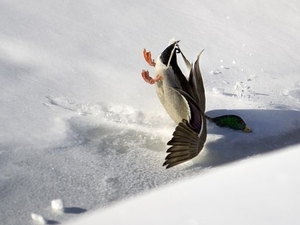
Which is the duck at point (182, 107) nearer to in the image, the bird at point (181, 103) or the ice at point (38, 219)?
the bird at point (181, 103)

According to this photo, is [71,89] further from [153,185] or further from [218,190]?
[218,190]

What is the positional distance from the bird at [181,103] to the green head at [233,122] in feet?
0.35

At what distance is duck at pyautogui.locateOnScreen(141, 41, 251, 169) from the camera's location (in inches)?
74.0

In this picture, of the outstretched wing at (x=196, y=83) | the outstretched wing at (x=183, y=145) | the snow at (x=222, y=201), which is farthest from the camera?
the outstretched wing at (x=196, y=83)

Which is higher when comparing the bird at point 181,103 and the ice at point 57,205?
the bird at point 181,103

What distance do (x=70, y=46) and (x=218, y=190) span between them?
3.40 feet

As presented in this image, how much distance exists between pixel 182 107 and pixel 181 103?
0.05 ft

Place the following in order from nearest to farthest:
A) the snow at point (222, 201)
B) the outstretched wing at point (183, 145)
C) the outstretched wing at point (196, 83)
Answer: the snow at point (222, 201)
the outstretched wing at point (183, 145)
the outstretched wing at point (196, 83)

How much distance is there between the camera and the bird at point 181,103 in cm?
188

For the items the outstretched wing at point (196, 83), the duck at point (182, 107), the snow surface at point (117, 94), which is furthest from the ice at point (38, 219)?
the outstretched wing at point (196, 83)

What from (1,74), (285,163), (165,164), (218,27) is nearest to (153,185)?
(165,164)

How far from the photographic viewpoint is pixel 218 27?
2760 mm

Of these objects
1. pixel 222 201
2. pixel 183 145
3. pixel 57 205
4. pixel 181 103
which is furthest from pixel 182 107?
pixel 57 205

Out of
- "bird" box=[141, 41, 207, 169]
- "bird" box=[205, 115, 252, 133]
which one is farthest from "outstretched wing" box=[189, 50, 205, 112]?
"bird" box=[205, 115, 252, 133]
